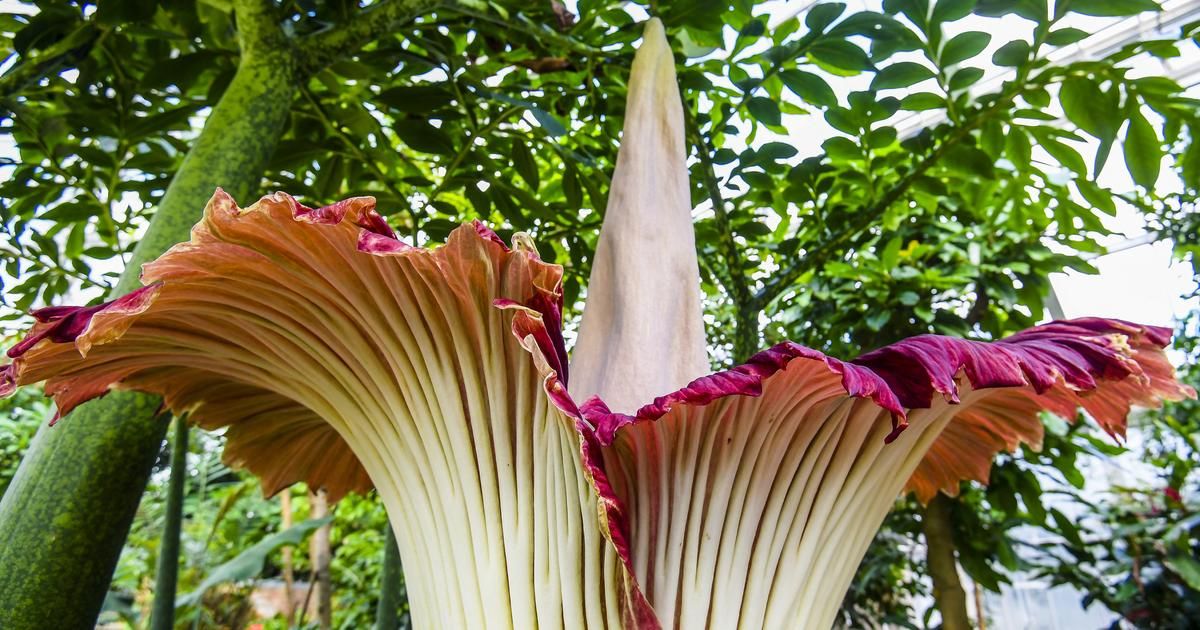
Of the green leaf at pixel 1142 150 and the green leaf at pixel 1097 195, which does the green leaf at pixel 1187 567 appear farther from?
the green leaf at pixel 1142 150

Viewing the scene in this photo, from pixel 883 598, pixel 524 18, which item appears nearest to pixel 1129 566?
pixel 883 598

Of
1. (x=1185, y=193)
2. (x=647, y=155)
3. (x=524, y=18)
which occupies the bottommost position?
(x=647, y=155)

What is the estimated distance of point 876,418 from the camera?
0.39 metres

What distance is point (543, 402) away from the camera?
14.6 inches

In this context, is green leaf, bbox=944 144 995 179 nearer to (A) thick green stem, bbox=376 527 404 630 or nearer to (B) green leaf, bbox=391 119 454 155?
(B) green leaf, bbox=391 119 454 155

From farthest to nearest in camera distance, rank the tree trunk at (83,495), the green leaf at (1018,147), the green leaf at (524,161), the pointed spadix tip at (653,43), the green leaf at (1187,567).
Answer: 1. the green leaf at (1187,567)
2. the green leaf at (524,161)
3. the green leaf at (1018,147)
4. the pointed spadix tip at (653,43)
5. the tree trunk at (83,495)

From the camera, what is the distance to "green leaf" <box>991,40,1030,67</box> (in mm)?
778

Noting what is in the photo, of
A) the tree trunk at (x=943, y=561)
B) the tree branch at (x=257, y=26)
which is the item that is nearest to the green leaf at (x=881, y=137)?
the tree branch at (x=257, y=26)

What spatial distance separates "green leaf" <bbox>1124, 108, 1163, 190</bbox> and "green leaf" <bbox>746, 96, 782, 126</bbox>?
34cm

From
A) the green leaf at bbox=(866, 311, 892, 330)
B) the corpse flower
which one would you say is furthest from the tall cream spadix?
the green leaf at bbox=(866, 311, 892, 330)

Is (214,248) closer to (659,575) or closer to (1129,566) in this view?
(659,575)

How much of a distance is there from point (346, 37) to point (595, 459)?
1.84 ft

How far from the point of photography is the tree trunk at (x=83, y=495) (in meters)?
0.45

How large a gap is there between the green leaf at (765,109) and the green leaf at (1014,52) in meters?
0.22
